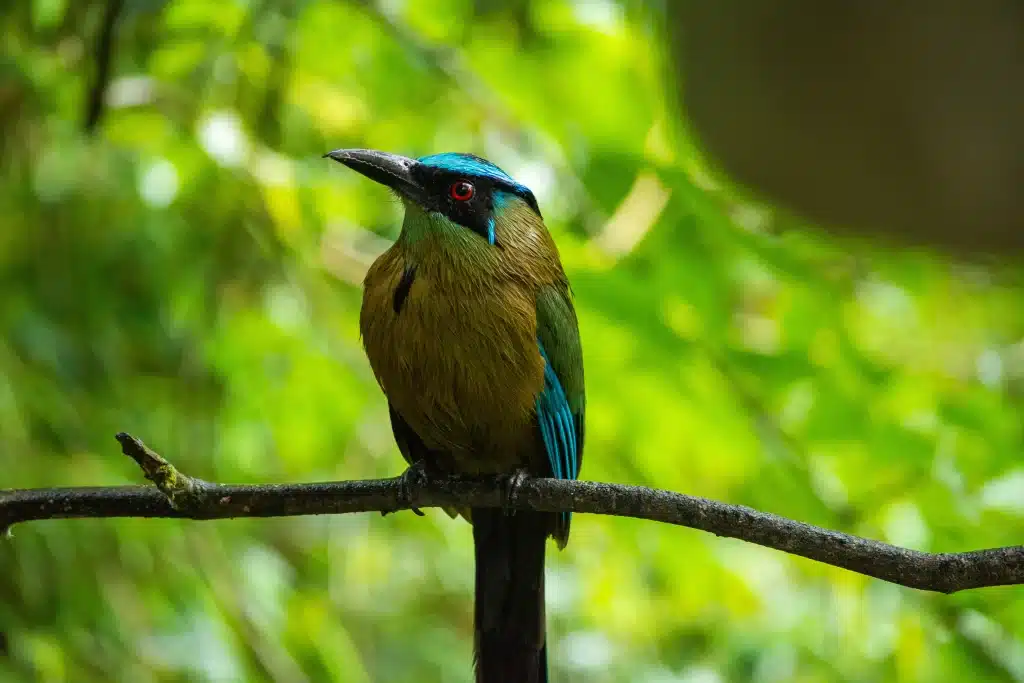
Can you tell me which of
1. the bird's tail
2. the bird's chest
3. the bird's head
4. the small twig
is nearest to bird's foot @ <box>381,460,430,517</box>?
the bird's chest

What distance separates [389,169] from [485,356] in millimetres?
502

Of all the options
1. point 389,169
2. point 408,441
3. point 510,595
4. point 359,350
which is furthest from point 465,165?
point 359,350

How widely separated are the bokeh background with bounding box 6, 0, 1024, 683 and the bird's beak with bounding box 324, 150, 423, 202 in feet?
1.50

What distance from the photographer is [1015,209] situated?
680 millimetres

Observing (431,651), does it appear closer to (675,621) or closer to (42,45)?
(675,621)

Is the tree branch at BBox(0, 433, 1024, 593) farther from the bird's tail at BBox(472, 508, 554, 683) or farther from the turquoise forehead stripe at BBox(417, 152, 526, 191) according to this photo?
the turquoise forehead stripe at BBox(417, 152, 526, 191)

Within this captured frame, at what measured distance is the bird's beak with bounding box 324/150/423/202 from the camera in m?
2.49

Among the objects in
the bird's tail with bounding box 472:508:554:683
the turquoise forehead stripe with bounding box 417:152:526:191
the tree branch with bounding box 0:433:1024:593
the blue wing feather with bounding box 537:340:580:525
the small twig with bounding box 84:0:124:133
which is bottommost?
the tree branch with bounding box 0:433:1024:593

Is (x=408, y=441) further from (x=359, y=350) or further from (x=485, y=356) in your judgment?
(x=359, y=350)

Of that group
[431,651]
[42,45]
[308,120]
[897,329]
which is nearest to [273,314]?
[308,120]

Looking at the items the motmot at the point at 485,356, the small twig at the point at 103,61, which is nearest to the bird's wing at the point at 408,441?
the motmot at the point at 485,356

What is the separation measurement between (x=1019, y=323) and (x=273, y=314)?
321cm

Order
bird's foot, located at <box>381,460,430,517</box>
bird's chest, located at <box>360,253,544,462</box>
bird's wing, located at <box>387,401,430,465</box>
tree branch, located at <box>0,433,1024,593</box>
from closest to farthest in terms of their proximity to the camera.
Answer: tree branch, located at <box>0,433,1024,593</box> < bird's foot, located at <box>381,460,430,517</box> < bird's chest, located at <box>360,253,544,462</box> < bird's wing, located at <box>387,401,430,465</box>

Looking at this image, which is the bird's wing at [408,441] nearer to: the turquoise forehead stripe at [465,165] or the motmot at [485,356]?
the motmot at [485,356]
